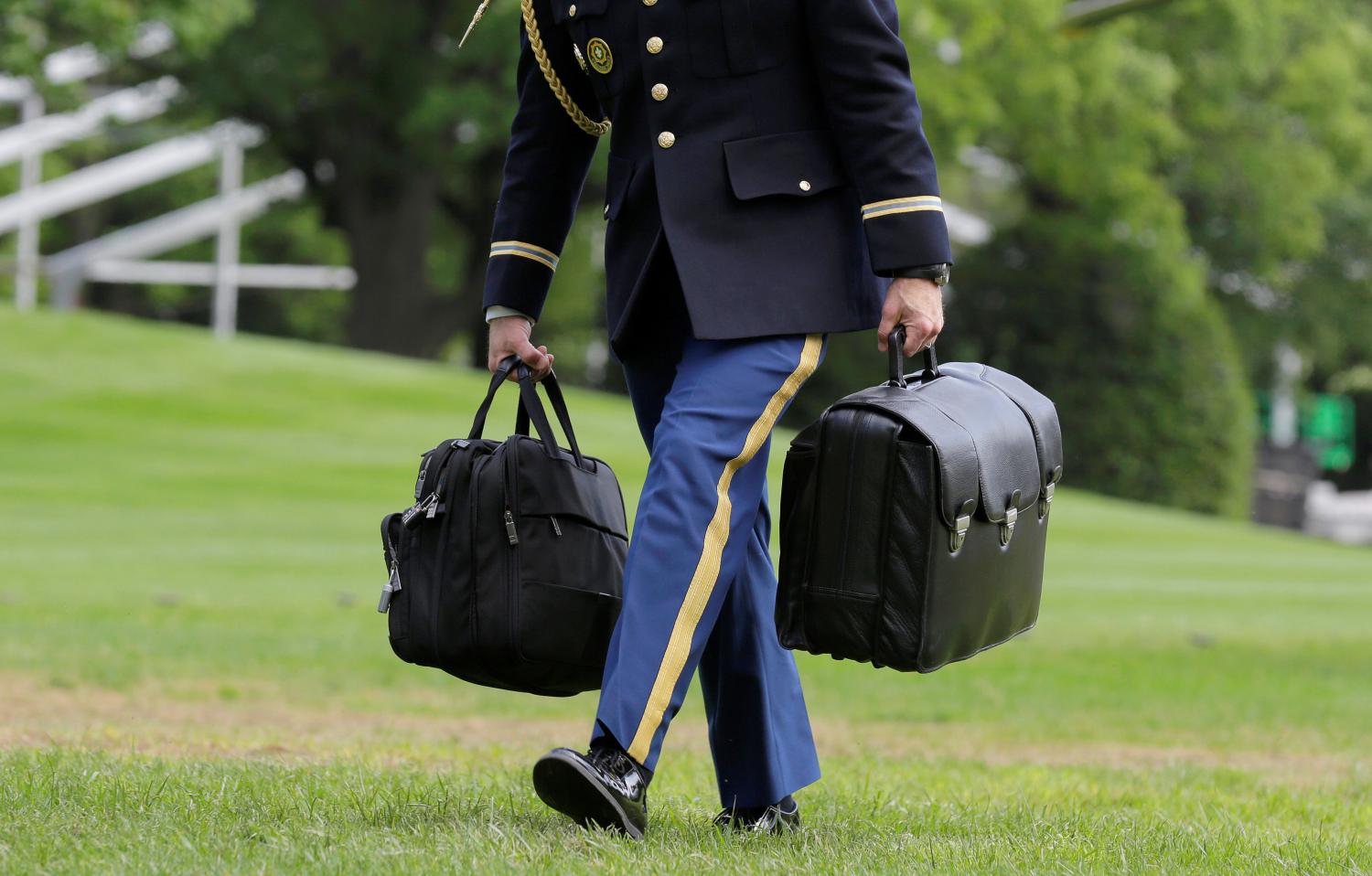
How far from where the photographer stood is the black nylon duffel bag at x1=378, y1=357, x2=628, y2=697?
354 cm

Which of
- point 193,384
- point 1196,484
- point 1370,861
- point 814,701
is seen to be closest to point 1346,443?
point 1196,484

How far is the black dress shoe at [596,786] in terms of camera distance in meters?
3.25

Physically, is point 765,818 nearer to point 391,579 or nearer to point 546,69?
point 391,579

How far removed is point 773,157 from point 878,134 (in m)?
0.20

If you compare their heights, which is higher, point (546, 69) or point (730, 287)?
point (546, 69)

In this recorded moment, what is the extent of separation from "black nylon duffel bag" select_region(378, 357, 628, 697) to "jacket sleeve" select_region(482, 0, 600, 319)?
0.33 m

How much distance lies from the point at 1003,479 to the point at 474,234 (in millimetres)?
25438

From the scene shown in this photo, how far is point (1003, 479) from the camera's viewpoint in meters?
3.41

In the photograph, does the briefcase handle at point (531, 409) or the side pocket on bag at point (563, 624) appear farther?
the briefcase handle at point (531, 409)

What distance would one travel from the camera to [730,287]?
349 cm

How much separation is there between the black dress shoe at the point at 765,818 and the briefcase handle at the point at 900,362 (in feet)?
2.80

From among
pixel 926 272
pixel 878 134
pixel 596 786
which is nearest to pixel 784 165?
pixel 878 134

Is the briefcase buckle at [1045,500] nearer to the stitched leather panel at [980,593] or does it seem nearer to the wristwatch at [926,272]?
the stitched leather panel at [980,593]

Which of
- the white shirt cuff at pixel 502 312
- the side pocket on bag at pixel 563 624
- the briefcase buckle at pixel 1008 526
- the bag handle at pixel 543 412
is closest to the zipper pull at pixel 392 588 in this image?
the side pocket on bag at pixel 563 624
